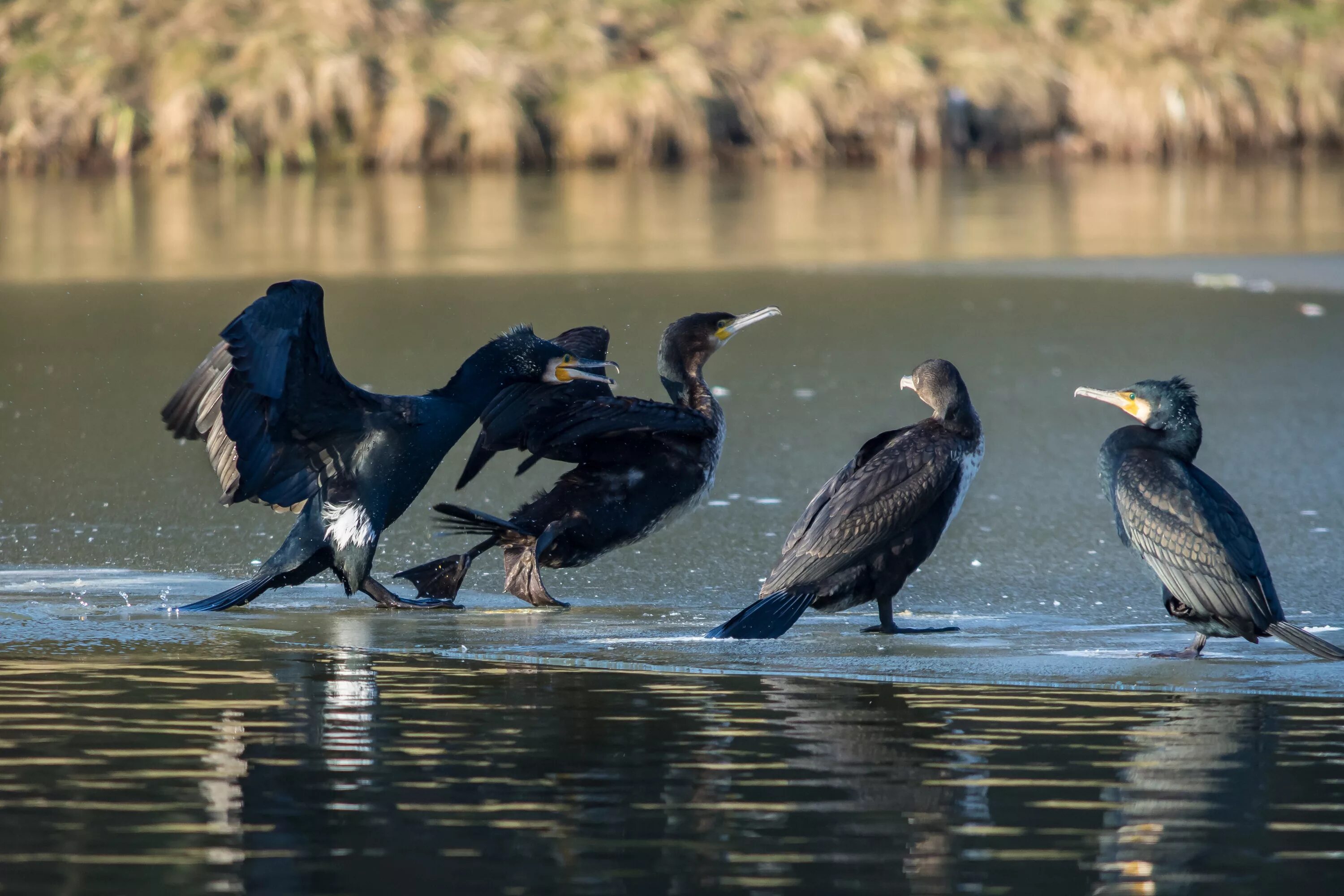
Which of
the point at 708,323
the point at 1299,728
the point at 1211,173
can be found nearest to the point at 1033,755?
the point at 1299,728

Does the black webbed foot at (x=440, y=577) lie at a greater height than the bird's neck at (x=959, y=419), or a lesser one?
lesser

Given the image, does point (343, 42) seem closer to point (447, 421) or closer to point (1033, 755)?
point (447, 421)

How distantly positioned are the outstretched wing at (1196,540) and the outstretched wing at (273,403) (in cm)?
218

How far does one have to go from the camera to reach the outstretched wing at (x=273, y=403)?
16.6ft

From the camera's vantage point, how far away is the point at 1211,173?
1981 centimetres

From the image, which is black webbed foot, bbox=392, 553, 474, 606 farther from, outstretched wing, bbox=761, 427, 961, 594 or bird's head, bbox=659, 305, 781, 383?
bird's head, bbox=659, 305, 781, 383

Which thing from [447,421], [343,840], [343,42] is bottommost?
[343,840]

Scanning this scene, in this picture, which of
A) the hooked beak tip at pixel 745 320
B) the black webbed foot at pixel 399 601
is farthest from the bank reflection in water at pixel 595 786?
the hooked beak tip at pixel 745 320

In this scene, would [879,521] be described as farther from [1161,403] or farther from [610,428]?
[610,428]

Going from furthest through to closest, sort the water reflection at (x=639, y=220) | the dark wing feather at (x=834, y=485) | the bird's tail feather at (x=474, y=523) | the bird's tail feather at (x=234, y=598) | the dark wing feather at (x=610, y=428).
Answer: the water reflection at (x=639, y=220), the dark wing feather at (x=610, y=428), the bird's tail feather at (x=474, y=523), the bird's tail feather at (x=234, y=598), the dark wing feather at (x=834, y=485)

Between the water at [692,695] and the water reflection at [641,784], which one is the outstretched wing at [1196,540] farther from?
the water reflection at [641,784]

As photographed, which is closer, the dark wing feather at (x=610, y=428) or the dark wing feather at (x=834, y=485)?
the dark wing feather at (x=834, y=485)

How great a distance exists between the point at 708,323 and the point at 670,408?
78 centimetres

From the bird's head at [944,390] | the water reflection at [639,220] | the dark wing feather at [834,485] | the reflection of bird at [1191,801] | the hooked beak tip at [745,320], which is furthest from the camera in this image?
the water reflection at [639,220]
